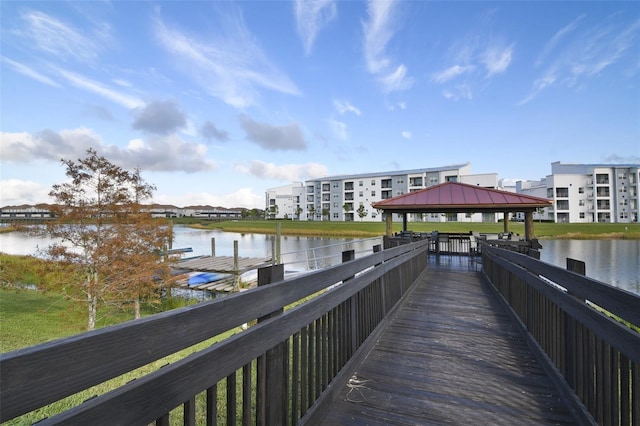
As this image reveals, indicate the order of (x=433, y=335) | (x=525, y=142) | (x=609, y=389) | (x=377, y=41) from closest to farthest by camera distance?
1. (x=609, y=389)
2. (x=433, y=335)
3. (x=377, y=41)
4. (x=525, y=142)

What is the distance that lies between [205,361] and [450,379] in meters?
2.65

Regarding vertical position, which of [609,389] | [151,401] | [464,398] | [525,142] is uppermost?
[525,142]

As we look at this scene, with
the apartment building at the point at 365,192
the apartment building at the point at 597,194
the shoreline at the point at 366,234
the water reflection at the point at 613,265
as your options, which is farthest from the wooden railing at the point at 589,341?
the apartment building at the point at 597,194

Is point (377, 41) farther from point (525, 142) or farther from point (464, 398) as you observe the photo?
point (525, 142)

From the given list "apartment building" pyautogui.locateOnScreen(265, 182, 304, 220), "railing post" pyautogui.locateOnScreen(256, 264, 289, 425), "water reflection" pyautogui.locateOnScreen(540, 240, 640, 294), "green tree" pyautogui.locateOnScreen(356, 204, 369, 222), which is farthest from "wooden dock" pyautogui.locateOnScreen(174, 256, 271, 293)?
"apartment building" pyautogui.locateOnScreen(265, 182, 304, 220)

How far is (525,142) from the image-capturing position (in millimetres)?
25656

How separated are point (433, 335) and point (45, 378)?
421cm

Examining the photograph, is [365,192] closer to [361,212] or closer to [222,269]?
[361,212]

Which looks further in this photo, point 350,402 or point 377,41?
point 377,41

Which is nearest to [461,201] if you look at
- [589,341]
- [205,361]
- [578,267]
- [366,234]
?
[578,267]

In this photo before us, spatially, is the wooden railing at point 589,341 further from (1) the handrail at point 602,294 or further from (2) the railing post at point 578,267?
(2) the railing post at point 578,267

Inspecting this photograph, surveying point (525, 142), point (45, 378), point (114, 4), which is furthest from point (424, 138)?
point (45, 378)

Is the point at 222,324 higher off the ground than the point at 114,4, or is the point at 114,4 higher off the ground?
the point at 114,4

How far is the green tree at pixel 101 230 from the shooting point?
8305 millimetres
